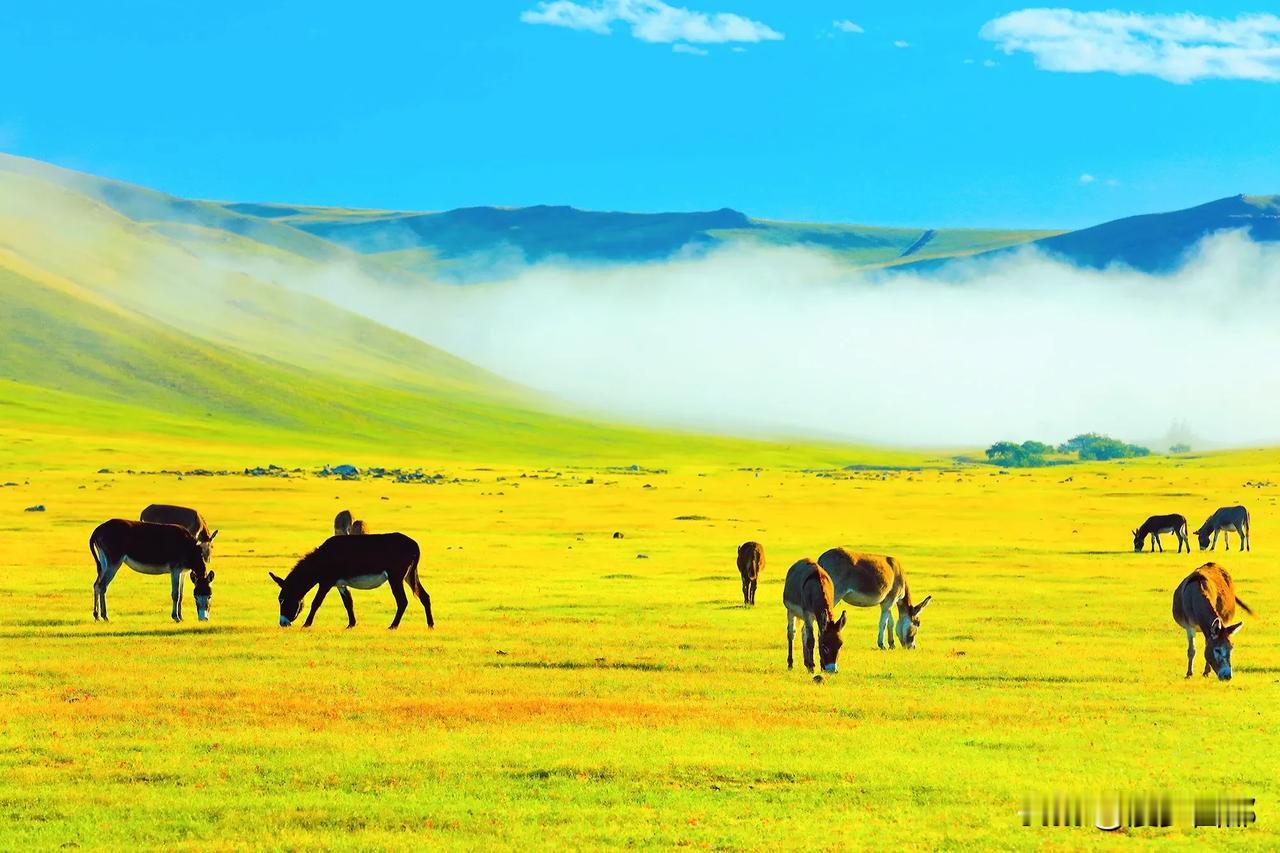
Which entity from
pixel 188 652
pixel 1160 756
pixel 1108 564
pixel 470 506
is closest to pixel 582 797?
pixel 1160 756

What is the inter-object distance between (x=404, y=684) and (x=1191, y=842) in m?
13.7

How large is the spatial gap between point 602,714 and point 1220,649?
1216cm

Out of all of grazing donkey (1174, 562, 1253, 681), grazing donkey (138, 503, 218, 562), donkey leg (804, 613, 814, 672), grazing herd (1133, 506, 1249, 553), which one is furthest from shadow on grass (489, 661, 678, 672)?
grazing herd (1133, 506, 1249, 553)

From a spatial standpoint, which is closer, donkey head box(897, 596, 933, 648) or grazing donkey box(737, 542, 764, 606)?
donkey head box(897, 596, 933, 648)

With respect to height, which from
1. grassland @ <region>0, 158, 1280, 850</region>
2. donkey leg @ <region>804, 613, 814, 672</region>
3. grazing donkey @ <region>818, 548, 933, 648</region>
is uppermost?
grazing donkey @ <region>818, 548, 933, 648</region>

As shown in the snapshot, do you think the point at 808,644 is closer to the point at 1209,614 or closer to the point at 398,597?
the point at 1209,614

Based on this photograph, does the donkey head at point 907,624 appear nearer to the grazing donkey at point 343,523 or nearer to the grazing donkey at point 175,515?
the grazing donkey at point 175,515

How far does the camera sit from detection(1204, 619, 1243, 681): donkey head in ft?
83.0

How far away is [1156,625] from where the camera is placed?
3341cm

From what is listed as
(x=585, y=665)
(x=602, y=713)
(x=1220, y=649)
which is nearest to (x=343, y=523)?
(x=585, y=665)

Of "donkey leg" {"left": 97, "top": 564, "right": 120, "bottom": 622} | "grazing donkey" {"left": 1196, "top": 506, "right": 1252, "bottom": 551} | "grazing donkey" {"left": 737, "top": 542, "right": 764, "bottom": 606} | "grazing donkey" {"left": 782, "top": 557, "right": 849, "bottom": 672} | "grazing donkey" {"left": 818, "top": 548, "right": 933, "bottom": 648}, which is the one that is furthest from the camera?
"grazing donkey" {"left": 1196, "top": 506, "right": 1252, "bottom": 551}

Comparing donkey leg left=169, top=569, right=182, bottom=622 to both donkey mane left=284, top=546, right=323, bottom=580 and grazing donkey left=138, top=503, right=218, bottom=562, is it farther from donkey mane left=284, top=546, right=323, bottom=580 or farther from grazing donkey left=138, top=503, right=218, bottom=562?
grazing donkey left=138, top=503, right=218, bottom=562

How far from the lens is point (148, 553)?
31.8 metres

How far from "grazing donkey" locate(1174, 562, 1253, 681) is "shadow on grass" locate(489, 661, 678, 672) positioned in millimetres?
10115
